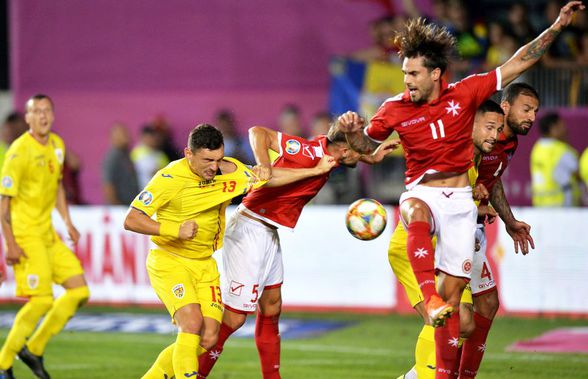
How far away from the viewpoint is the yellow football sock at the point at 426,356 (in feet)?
27.2

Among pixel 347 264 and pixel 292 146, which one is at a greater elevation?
pixel 292 146

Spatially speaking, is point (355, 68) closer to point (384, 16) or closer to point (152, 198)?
point (384, 16)

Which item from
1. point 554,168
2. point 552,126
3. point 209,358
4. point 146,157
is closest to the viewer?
point 209,358

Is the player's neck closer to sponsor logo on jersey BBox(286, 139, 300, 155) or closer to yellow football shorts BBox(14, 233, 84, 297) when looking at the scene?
yellow football shorts BBox(14, 233, 84, 297)

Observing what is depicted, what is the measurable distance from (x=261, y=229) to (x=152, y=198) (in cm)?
107

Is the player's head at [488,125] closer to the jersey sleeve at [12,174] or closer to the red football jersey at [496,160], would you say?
the red football jersey at [496,160]

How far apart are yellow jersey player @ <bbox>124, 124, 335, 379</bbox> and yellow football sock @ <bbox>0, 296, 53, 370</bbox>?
197 centimetres

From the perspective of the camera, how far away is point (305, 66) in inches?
749

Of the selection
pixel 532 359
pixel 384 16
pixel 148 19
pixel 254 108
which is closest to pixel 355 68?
pixel 384 16

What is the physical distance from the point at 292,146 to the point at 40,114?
108 inches

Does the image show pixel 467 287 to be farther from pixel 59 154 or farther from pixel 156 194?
pixel 59 154

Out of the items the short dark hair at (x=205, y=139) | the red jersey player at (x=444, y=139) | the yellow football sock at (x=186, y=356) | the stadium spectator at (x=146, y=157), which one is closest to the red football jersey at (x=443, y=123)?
the red jersey player at (x=444, y=139)

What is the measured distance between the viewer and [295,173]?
8.72 metres

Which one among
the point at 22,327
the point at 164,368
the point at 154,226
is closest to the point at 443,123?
the point at 154,226
